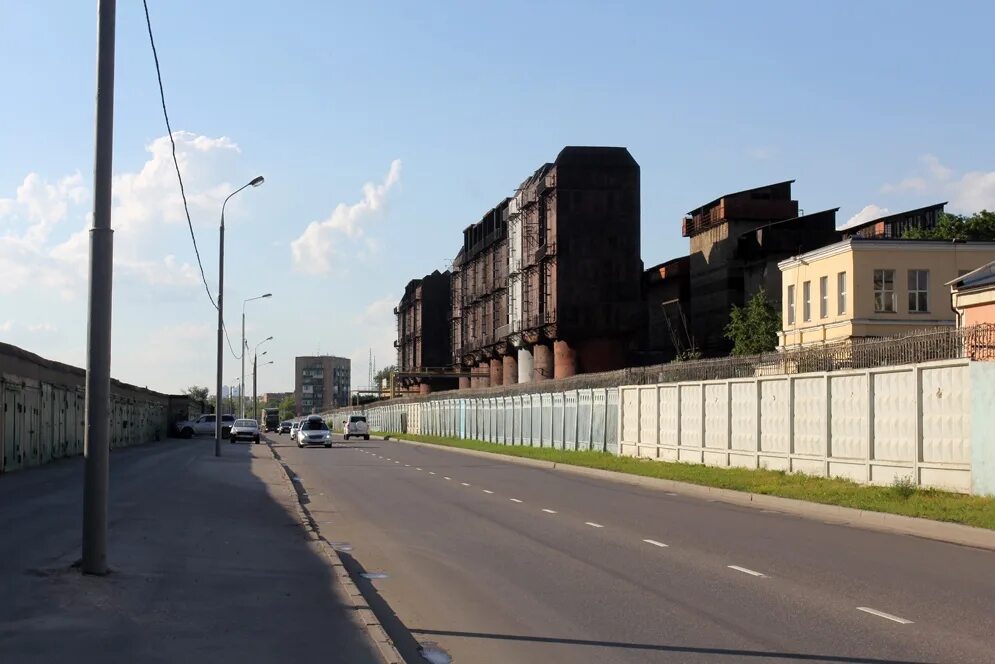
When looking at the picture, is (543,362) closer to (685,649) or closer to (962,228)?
(962,228)

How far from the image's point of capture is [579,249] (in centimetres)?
8194

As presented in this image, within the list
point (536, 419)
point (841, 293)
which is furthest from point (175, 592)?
point (536, 419)

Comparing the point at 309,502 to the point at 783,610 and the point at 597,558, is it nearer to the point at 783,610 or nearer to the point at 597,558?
the point at 597,558

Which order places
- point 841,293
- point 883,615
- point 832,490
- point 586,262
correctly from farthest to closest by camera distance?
point 586,262
point 841,293
point 832,490
point 883,615

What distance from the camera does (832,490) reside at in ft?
78.1

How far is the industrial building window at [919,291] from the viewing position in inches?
2008

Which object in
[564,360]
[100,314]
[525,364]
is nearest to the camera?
[100,314]

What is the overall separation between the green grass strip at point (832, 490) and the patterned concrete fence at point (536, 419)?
22.4 ft

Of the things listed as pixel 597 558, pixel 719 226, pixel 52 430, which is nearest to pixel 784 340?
pixel 719 226

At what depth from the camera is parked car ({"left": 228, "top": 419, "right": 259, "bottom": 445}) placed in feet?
236

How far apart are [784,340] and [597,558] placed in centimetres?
4418

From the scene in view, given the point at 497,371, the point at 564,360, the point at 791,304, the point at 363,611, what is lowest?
the point at 363,611

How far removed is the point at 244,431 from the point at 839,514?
56.2 meters

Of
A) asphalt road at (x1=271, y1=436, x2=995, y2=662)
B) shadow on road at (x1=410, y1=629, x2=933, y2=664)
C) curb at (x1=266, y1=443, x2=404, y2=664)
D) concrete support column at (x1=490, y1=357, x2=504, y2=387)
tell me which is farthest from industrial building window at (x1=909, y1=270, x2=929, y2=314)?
concrete support column at (x1=490, y1=357, x2=504, y2=387)
